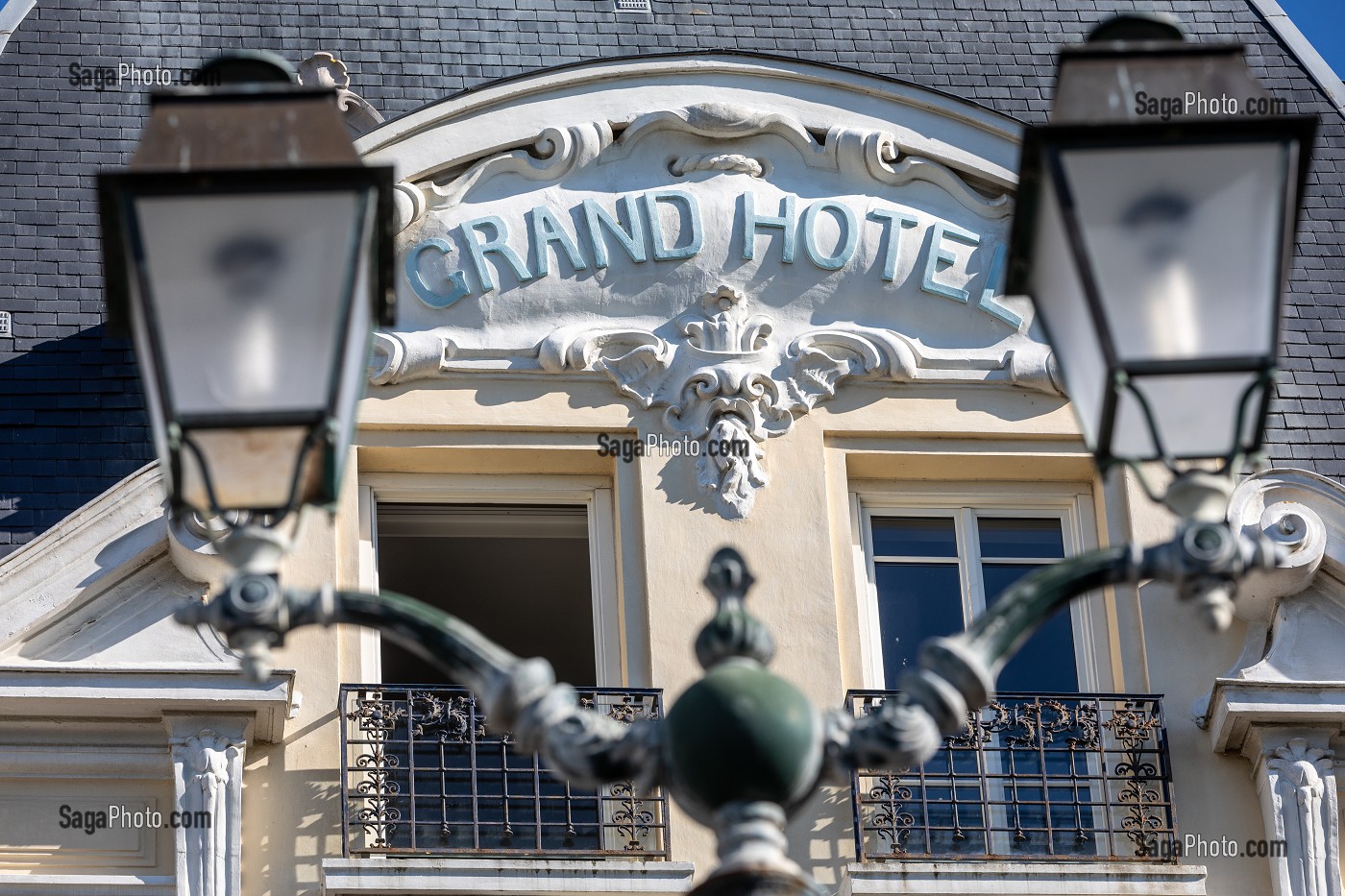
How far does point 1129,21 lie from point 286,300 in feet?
6.06

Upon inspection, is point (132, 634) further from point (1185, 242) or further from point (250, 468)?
point (1185, 242)

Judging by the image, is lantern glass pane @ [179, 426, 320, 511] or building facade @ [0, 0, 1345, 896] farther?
building facade @ [0, 0, 1345, 896]

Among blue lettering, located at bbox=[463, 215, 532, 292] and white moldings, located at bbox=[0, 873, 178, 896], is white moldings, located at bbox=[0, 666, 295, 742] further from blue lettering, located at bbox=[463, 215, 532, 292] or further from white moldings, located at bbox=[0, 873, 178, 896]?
blue lettering, located at bbox=[463, 215, 532, 292]

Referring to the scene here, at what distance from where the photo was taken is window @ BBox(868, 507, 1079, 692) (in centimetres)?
1019

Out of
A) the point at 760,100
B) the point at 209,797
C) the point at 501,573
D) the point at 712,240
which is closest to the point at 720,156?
the point at 760,100

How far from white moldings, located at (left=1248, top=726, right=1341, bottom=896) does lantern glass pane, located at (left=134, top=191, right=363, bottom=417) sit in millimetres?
5478

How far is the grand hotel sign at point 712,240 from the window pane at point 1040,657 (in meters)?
0.75

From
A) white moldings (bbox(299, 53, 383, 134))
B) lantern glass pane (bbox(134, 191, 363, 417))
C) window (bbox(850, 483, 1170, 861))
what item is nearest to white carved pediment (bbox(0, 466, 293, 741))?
white moldings (bbox(299, 53, 383, 134))

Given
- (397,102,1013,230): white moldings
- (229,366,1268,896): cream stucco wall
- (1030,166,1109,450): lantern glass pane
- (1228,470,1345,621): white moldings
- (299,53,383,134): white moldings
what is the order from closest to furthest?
(1030,166,1109,450): lantern glass pane
(229,366,1268,896): cream stucco wall
(1228,470,1345,621): white moldings
(397,102,1013,230): white moldings
(299,53,383,134): white moldings

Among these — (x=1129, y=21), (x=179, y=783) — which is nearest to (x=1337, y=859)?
(x=179, y=783)

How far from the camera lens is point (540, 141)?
10727mm

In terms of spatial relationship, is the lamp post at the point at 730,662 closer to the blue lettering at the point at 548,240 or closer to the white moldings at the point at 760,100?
the blue lettering at the point at 548,240

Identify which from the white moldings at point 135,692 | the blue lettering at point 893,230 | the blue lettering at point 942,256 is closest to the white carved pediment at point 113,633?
the white moldings at point 135,692

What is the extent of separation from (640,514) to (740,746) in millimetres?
5329
